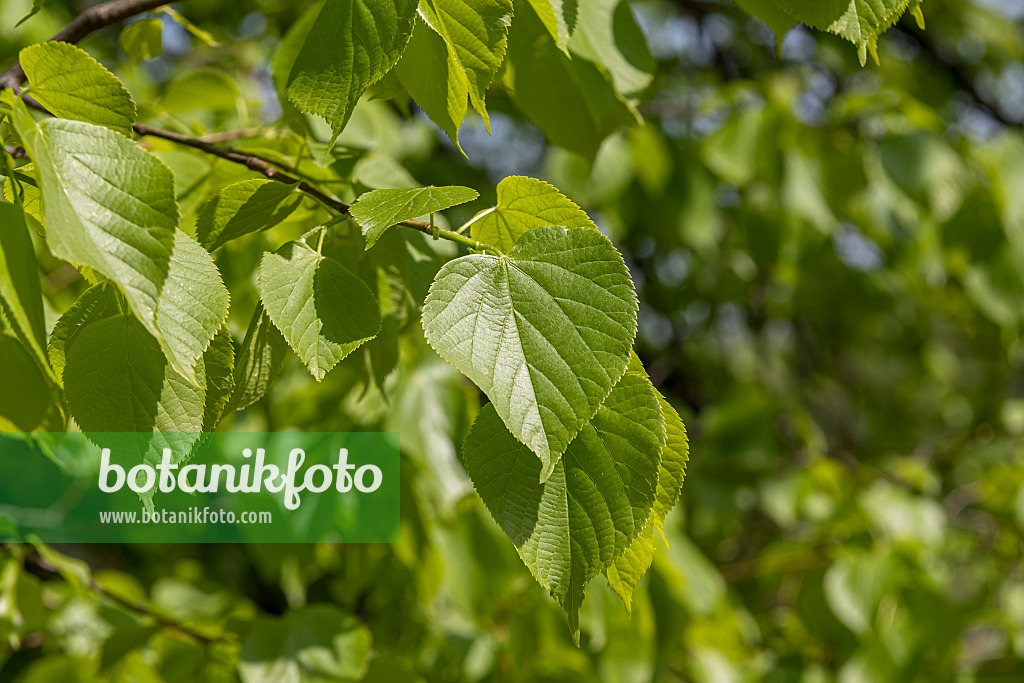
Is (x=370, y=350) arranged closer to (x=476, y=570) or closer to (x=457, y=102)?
(x=457, y=102)

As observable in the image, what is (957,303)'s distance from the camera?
228cm

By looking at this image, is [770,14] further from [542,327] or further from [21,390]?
[21,390]

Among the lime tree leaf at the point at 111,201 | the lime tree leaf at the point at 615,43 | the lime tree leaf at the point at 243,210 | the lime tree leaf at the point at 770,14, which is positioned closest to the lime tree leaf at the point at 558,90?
the lime tree leaf at the point at 615,43

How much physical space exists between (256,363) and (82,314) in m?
0.10

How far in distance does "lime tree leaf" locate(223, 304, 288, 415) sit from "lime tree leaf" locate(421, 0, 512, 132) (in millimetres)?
183

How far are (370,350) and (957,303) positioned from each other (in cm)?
217

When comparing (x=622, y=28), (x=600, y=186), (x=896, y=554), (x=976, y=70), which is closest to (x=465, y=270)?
(x=622, y=28)

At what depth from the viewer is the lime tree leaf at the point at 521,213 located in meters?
0.45

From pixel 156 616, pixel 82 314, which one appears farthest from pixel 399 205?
pixel 156 616

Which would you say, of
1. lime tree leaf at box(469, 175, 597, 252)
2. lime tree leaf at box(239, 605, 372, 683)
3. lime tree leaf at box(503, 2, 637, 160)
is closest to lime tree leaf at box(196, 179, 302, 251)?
lime tree leaf at box(469, 175, 597, 252)

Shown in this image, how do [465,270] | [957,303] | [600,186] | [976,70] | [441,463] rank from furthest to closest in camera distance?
[976,70] → [957,303] → [600,186] → [441,463] → [465,270]

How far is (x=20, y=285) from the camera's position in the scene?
35 centimetres

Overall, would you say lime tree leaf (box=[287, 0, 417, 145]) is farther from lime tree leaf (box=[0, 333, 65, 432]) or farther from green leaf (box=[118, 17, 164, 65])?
green leaf (box=[118, 17, 164, 65])

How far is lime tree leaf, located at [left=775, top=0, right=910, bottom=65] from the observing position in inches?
18.4
